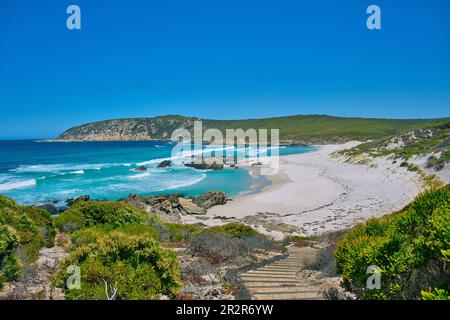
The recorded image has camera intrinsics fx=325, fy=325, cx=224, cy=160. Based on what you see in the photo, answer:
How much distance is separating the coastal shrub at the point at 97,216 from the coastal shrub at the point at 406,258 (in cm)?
891

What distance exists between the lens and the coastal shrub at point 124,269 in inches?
190

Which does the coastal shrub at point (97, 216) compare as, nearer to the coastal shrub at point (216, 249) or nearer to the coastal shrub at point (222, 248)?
the coastal shrub at point (222, 248)

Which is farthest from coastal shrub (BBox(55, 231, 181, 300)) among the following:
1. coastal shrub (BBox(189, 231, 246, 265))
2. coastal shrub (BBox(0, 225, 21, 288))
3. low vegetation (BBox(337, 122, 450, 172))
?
low vegetation (BBox(337, 122, 450, 172))

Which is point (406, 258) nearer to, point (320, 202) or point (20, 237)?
point (20, 237)

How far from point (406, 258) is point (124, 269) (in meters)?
4.03

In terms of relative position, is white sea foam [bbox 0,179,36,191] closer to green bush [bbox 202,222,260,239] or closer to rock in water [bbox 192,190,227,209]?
rock in water [bbox 192,190,227,209]

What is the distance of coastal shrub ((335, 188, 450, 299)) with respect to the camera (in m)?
3.92

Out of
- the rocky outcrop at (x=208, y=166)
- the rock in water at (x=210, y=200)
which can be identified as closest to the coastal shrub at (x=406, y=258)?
the rock in water at (x=210, y=200)

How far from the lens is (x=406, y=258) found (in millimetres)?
4305

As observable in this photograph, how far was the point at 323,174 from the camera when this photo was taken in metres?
41.8

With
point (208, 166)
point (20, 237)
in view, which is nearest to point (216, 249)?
point (20, 237)

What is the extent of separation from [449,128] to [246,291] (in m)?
66.8

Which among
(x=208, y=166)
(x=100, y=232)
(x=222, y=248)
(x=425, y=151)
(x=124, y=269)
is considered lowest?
(x=208, y=166)
